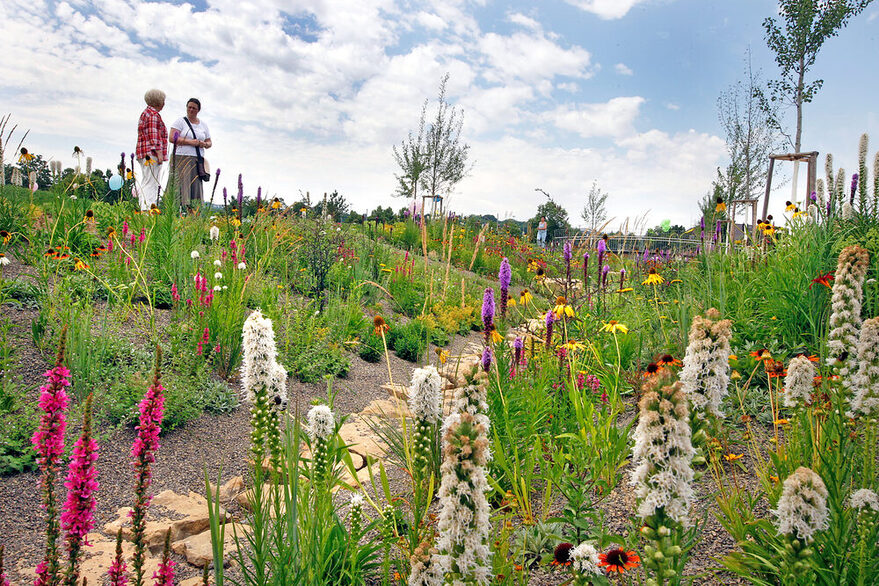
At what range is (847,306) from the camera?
2637 mm

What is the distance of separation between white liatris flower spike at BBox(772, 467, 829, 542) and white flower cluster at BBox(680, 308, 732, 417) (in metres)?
0.46

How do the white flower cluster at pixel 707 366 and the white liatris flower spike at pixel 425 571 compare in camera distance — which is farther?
the white flower cluster at pixel 707 366

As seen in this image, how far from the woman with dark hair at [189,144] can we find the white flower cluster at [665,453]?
30.0 ft

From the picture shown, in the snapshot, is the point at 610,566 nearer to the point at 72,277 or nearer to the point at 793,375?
the point at 793,375

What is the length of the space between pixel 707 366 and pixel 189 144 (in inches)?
370

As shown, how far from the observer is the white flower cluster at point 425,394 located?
2.09 m

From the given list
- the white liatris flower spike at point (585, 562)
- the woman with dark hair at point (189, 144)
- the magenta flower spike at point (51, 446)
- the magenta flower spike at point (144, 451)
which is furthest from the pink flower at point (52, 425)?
the woman with dark hair at point (189, 144)

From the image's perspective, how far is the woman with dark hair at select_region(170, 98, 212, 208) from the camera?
9.19 m

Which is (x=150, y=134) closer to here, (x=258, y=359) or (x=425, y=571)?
(x=258, y=359)

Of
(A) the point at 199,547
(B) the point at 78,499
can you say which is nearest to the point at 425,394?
(B) the point at 78,499

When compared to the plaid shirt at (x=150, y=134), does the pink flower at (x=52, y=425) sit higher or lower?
lower

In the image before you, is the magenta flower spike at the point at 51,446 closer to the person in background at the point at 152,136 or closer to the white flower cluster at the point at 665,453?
the white flower cluster at the point at 665,453

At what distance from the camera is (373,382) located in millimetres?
5336

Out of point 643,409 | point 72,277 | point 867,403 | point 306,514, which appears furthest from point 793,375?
point 72,277
